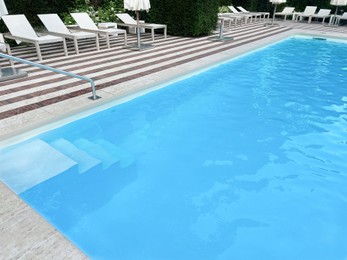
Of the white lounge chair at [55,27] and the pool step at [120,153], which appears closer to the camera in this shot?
the pool step at [120,153]

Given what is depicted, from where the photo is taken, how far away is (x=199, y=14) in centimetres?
1180

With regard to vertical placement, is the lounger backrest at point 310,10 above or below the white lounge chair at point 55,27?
above

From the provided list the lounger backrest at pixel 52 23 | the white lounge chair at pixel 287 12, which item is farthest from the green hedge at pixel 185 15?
the white lounge chair at pixel 287 12

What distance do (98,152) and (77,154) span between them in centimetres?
30

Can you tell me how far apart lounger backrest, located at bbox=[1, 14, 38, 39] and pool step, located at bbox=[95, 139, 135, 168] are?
17.1ft

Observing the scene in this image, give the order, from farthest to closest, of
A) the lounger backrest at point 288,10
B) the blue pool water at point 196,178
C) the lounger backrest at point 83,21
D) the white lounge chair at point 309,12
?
the lounger backrest at point 288,10, the white lounge chair at point 309,12, the lounger backrest at point 83,21, the blue pool water at point 196,178

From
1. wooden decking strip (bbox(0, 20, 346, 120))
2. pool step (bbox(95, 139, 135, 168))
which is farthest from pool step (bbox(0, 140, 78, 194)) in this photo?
wooden decking strip (bbox(0, 20, 346, 120))

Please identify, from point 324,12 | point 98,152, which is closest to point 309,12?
point 324,12

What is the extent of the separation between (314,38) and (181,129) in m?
11.7

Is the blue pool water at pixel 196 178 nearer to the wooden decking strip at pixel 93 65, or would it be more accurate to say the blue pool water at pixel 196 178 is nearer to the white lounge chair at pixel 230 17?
the wooden decking strip at pixel 93 65

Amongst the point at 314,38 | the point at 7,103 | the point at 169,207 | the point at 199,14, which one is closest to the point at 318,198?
the point at 169,207

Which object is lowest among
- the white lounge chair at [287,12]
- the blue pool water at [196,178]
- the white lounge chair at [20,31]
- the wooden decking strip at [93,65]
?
the blue pool water at [196,178]

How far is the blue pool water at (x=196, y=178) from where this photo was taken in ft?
9.63

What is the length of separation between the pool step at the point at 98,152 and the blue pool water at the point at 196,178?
0.03 m
